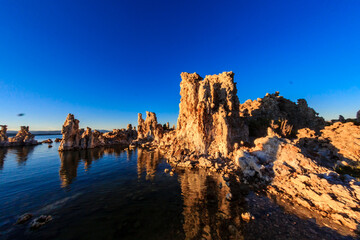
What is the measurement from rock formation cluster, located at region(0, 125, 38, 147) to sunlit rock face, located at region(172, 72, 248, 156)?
109 m

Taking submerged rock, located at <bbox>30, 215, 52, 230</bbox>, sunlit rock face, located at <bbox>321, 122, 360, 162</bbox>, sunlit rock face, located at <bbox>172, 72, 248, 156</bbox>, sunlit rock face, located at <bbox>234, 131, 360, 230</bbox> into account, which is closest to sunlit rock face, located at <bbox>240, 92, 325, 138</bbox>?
sunlit rock face, located at <bbox>172, 72, 248, 156</bbox>

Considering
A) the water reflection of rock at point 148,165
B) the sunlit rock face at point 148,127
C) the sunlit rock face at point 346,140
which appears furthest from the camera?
the sunlit rock face at point 148,127

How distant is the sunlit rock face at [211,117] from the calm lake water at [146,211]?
13312 millimetres

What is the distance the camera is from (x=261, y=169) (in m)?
20.0

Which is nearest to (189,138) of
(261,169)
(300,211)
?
(261,169)

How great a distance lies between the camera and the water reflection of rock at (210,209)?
34.2 ft

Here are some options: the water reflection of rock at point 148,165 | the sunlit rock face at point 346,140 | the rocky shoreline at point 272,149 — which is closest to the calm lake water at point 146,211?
the water reflection of rock at point 148,165

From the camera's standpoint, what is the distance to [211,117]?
35.7 meters

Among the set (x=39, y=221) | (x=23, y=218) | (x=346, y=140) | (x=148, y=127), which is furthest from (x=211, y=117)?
(x=148, y=127)

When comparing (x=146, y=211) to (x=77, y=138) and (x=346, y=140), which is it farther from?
(x=77, y=138)

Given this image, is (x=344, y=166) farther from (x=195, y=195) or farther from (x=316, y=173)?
(x=195, y=195)

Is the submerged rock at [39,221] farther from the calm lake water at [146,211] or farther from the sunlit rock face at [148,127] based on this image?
the sunlit rock face at [148,127]

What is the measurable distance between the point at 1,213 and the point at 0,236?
5.00 meters

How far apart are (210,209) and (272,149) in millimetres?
16308
